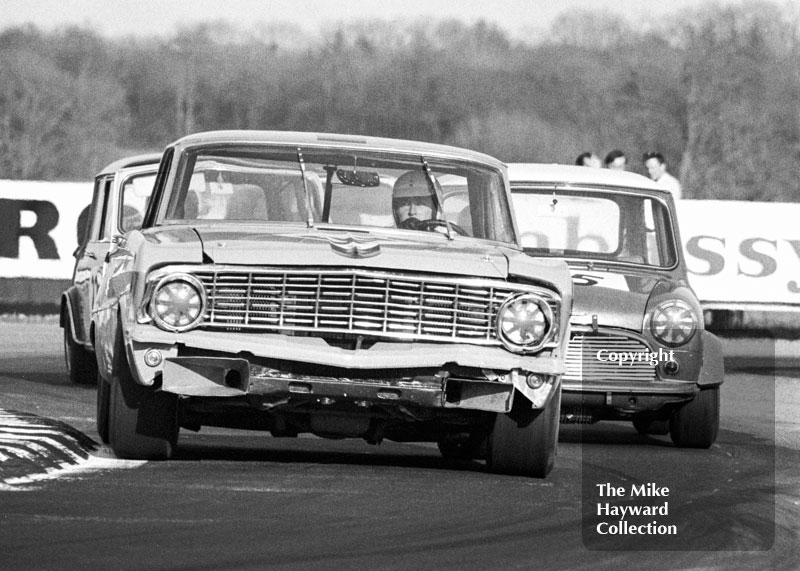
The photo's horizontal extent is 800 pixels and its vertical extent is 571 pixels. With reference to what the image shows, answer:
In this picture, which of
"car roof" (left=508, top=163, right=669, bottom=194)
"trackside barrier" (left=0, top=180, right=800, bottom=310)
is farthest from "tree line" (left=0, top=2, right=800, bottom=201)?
"car roof" (left=508, top=163, right=669, bottom=194)

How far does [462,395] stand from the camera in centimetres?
711

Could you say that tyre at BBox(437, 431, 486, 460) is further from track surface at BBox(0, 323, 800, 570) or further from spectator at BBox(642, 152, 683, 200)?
spectator at BBox(642, 152, 683, 200)

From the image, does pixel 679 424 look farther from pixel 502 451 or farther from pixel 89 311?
pixel 89 311

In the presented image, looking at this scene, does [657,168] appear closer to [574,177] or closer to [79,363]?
[574,177]

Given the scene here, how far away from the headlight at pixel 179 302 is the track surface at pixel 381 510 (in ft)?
2.04

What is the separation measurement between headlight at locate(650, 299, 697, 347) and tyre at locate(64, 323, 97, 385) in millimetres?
4085

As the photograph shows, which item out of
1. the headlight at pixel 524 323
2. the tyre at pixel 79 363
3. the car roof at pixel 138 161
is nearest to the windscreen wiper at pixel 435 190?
the headlight at pixel 524 323

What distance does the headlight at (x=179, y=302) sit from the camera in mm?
7020

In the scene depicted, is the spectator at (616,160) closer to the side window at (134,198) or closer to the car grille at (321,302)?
the side window at (134,198)

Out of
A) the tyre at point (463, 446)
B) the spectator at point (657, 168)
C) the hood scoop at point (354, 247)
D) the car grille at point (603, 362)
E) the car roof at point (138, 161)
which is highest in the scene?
the spectator at point (657, 168)

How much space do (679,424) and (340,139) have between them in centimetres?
→ 256

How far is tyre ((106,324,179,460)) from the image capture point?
287 inches

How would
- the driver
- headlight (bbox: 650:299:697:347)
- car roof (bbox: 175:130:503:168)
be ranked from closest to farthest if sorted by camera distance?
the driver < car roof (bbox: 175:130:503:168) < headlight (bbox: 650:299:697:347)

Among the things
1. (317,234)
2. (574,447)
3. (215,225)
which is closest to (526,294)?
(317,234)
